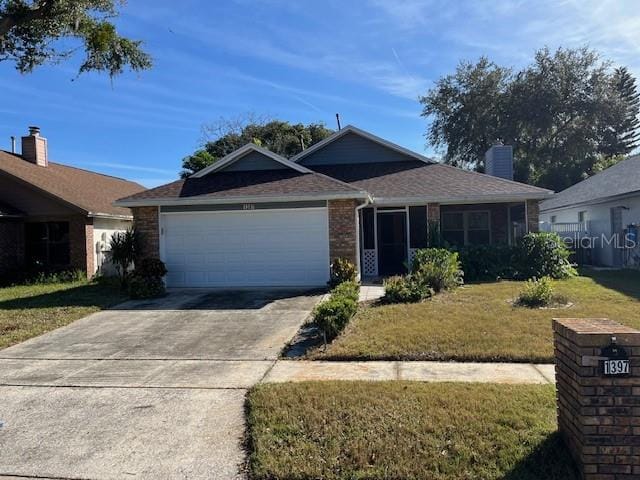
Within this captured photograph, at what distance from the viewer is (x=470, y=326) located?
8.04m

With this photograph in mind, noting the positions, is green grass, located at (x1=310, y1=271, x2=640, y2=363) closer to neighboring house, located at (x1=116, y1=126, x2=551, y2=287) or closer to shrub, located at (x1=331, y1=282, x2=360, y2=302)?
shrub, located at (x1=331, y1=282, x2=360, y2=302)

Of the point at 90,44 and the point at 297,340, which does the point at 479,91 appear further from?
the point at 297,340

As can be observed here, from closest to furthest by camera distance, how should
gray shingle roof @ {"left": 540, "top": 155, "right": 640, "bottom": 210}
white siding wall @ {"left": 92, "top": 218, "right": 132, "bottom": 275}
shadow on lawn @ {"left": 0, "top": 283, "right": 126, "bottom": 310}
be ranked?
shadow on lawn @ {"left": 0, "top": 283, "right": 126, "bottom": 310} < gray shingle roof @ {"left": 540, "top": 155, "right": 640, "bottom": 210} < white siding wall @ {"left": 92, "top": 218, "right": 132, "bottom": 275}

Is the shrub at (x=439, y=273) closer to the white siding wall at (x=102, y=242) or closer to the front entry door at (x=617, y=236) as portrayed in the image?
the front entry door at (x=617, y=236)

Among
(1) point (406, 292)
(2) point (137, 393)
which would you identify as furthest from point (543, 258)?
(2) point (137, 393)

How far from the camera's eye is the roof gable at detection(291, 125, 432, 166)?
19.5 metres

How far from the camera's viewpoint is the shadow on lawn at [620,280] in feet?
37.4

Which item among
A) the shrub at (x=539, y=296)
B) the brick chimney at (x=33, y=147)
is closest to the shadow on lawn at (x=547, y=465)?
the shrub at (x=539, y=296)

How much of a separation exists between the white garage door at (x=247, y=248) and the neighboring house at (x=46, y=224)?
5.41 metres

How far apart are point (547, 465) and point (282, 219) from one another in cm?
1060

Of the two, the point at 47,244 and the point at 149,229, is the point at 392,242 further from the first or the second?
the point at 47,244

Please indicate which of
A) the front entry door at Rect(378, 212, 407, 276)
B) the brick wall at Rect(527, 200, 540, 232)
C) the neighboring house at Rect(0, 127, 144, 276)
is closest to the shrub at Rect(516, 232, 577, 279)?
the brick wall at Rect(527, 200, 540, 232)

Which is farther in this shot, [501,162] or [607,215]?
[501,162]

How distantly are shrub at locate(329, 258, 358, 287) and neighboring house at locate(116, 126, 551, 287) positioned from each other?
0.61m
